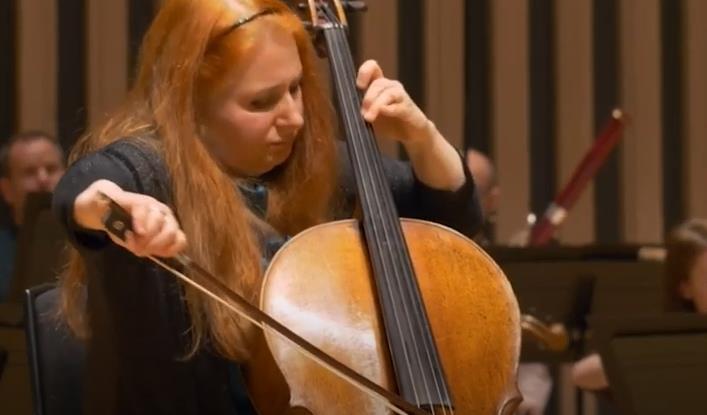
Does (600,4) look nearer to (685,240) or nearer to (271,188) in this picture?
(685,240)

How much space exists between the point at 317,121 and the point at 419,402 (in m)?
0.34

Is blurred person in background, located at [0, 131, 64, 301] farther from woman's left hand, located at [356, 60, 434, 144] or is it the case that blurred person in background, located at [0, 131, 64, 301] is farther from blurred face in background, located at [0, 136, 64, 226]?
woman's left hand, located at [356, 60, 434, 144]

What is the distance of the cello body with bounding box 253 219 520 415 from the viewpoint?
1.17 metres

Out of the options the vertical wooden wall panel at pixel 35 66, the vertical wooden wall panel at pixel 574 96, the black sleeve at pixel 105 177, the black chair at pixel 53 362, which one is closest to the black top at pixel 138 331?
the black sleeve at pixel 105 177

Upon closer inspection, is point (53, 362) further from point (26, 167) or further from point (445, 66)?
point (445, 66)

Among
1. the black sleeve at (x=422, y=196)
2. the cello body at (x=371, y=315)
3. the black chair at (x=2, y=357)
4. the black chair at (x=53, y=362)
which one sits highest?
the black sleeve at (x=422, y=196)

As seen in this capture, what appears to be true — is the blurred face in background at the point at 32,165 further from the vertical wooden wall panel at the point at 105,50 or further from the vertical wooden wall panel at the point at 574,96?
the vertical wooden wall panel at the point at 574,96

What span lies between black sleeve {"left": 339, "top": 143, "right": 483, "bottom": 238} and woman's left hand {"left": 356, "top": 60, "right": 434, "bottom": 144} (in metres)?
0.07

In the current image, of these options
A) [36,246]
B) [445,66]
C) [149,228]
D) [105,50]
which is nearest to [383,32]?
[445,66]

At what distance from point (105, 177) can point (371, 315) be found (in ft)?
0.87

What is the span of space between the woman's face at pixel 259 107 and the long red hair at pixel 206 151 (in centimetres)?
1

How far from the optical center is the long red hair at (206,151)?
122cm

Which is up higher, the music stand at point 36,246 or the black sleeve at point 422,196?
the black sleeve at point 422,196

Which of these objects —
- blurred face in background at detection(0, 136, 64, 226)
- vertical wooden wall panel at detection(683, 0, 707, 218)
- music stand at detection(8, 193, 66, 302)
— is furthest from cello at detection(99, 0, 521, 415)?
vertical wooden wall panel at detection(683, 0, 707, 218)
